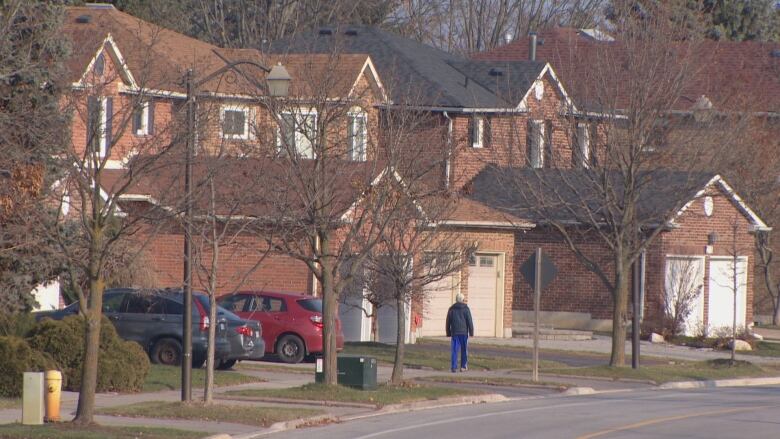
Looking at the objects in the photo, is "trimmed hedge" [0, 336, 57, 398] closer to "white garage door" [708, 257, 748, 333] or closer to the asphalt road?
the asphalt road

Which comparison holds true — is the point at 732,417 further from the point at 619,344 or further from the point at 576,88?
the point at 576,88

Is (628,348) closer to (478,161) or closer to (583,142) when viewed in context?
(478,161)

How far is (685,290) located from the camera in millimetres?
40969

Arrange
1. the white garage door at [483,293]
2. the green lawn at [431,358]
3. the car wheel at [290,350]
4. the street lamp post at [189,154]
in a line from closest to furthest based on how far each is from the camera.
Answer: the street lamp post at [189,154] < the car wheel at [290,350] < the green lawn at [431,358] < the white garage door at [483,293]

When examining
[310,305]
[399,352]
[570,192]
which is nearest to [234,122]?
[399,352]

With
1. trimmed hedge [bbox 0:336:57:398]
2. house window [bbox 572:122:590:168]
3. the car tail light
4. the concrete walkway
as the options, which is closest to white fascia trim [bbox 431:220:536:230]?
the concrete walkway

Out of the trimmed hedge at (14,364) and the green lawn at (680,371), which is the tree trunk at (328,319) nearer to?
the trimmed hedge at (14,364)

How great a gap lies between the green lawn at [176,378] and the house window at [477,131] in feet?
59.5

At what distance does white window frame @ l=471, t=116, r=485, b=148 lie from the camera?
1676 inches

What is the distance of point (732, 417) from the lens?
2134 cm

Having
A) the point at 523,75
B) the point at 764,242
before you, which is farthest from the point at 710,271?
the point at 523,75

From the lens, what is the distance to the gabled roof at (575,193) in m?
30.5

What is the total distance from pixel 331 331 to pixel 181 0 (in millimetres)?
40184

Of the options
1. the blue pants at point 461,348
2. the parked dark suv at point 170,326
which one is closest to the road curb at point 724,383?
the blue pants at point 461,348
